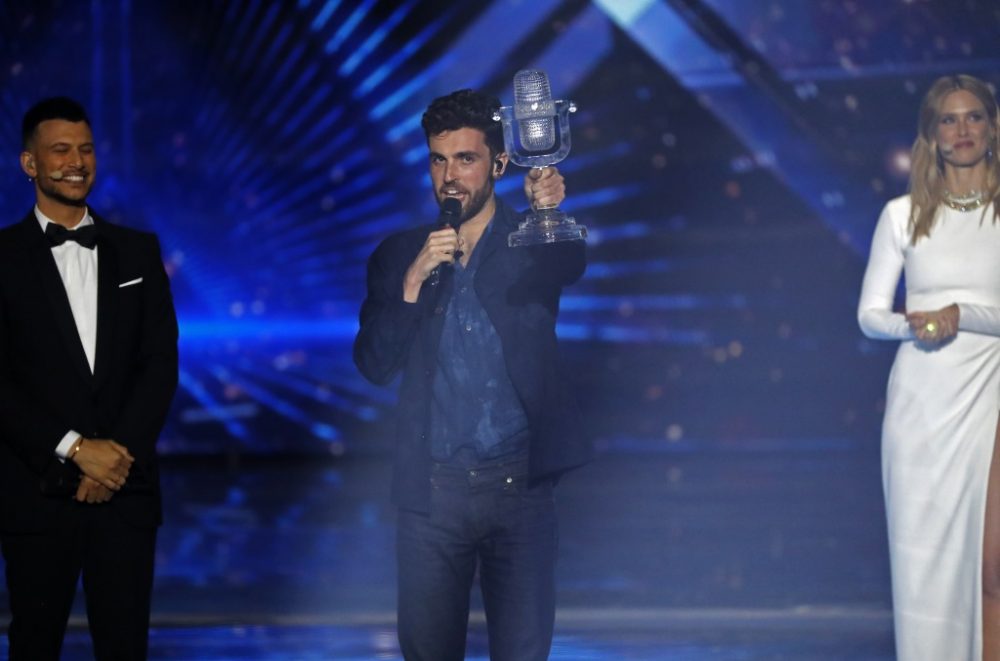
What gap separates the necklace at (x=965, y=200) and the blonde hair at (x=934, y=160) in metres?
0.01

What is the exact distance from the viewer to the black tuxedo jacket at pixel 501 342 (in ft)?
8.14

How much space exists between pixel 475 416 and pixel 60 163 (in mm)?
998

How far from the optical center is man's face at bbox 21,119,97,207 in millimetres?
2693

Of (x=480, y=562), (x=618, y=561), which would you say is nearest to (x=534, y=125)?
(x=480, y=562)

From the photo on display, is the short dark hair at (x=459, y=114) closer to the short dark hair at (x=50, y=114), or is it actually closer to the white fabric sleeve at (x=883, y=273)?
the short dark hair at (x=50, y=114)

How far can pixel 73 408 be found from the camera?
104 inches

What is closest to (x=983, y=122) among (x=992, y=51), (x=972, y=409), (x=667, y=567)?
(x=972, y=409)

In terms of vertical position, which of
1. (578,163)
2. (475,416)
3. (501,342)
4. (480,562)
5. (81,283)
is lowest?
(480,562)

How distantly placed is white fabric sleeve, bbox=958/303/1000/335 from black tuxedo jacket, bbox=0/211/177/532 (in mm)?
1700

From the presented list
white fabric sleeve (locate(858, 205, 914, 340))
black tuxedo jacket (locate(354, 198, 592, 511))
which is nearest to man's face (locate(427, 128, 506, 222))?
black tuxedo jacket (locate(354, 198, 592, 511))

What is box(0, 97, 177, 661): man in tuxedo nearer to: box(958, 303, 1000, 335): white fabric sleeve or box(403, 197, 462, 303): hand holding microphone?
box(403, 197, 462, 303): hand holding microphone

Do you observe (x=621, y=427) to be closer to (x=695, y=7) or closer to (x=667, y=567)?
(x=695, y=7)

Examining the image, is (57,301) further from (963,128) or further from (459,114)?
(963,128)

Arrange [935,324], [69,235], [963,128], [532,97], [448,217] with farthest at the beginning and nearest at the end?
[963,128] → [935,324] → [69,235] → [532,97] → [448,217]
